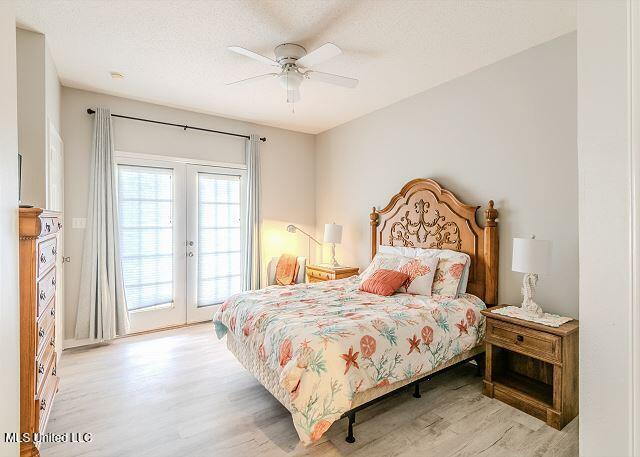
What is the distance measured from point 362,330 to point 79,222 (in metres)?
3.33

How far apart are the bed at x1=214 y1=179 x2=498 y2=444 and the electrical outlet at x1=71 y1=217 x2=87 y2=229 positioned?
195 centimetres

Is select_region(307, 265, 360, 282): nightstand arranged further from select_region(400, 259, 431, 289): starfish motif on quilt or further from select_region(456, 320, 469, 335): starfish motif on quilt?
select_region(456, 320, 469, 335): starfish motif on quilt

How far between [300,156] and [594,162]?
4.58 m

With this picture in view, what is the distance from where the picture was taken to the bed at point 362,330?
1.86m

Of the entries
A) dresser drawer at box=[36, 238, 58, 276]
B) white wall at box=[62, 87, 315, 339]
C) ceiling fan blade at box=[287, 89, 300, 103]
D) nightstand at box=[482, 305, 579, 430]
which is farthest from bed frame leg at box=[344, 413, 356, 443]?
white wall at box=[62, 87, 315, 339]

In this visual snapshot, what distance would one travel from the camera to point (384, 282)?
3.09 metres

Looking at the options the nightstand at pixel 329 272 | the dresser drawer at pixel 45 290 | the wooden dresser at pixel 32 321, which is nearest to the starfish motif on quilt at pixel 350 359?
the wooden dresser at pixel 32 321

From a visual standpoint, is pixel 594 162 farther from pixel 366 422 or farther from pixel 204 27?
pixel 204 27

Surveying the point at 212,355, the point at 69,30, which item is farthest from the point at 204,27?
the point at 212,355

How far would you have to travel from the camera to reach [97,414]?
7.66ft

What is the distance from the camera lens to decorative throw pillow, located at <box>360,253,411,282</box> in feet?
11.0

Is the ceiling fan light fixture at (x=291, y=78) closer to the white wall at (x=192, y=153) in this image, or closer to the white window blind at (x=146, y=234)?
the white wall at (x=192, y=153)

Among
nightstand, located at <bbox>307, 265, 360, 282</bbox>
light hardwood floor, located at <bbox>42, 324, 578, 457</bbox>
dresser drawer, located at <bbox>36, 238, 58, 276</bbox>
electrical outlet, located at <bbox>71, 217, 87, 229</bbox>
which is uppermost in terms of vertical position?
electrical outlet, located at <bbox>71, 217, 87, 229</bbox>

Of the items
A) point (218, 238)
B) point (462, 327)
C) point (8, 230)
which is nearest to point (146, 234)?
point (218, 238)
